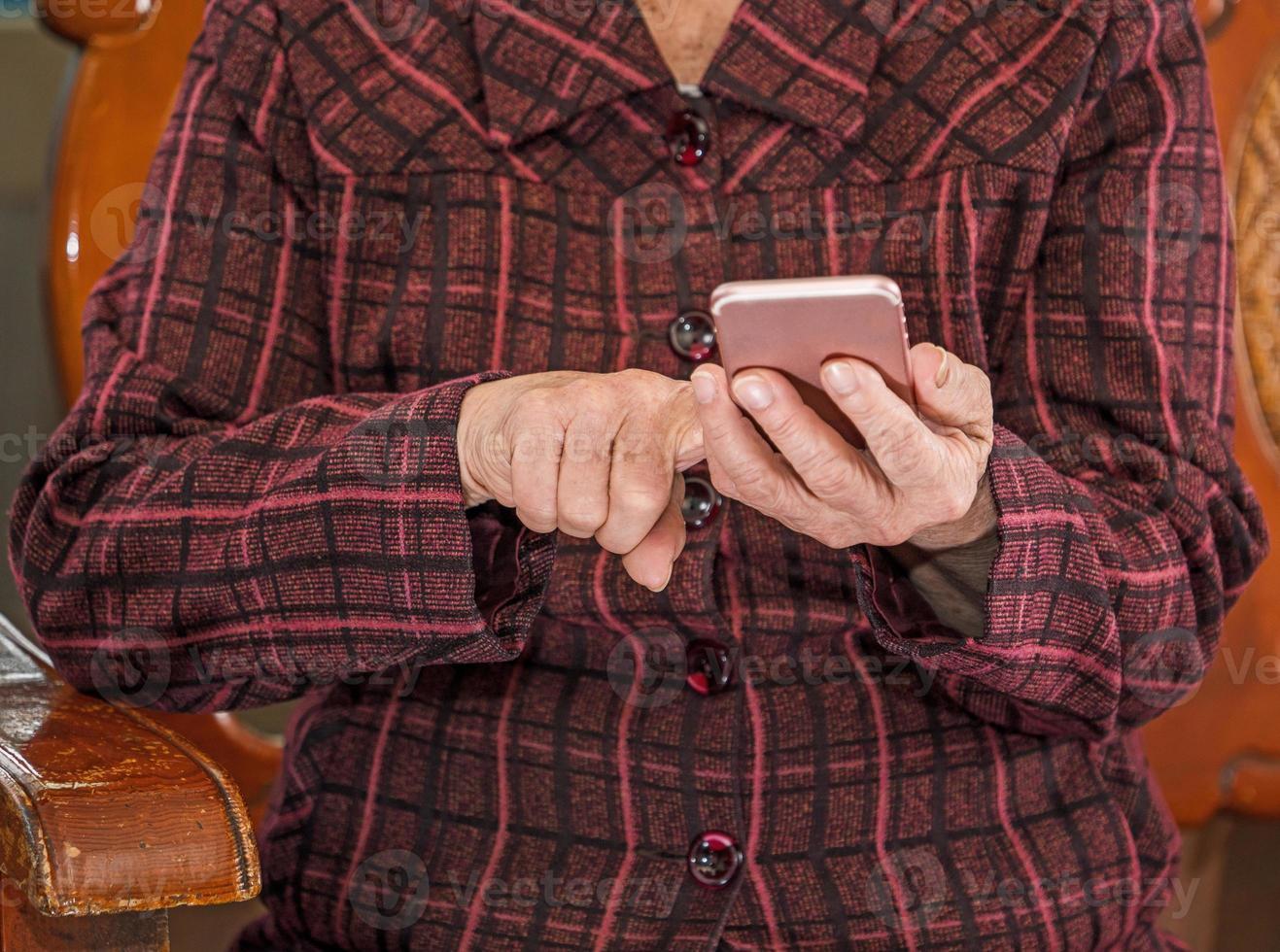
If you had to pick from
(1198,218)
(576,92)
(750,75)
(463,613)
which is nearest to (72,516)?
(463,613)

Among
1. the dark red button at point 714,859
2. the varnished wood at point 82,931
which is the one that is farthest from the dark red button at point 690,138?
the varnished wood at point 82,931

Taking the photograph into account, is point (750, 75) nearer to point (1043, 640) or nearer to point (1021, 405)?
point (1021, 405)

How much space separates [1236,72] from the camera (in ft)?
4.37

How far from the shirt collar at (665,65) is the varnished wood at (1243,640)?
16.8 inches

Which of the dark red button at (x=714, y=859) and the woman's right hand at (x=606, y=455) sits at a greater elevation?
the woman's right hand at (x=606, y=455)

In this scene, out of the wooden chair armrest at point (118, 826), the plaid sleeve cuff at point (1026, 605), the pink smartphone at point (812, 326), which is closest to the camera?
the pink smartphone at point (812, 326)

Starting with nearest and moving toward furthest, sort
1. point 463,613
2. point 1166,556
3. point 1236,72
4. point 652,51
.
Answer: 1. point 463,613
2. point 1166,556
3. point 652,51
4. point 1236,72

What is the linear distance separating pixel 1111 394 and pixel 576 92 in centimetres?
48

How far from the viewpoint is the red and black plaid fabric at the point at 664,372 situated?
1009mm

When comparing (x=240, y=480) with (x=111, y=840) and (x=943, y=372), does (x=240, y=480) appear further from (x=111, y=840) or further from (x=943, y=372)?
(x=943, y=372)

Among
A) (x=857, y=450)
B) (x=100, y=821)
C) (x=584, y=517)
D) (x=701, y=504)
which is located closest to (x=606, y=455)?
(x=584, y=517)

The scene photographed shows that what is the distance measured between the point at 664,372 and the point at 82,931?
55 centimetres

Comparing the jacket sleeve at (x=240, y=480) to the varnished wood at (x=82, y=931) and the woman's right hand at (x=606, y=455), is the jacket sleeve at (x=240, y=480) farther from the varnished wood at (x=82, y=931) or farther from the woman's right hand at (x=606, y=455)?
the varnished wood at (x=82, y=931)

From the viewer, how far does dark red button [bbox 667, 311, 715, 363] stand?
1056 mm
